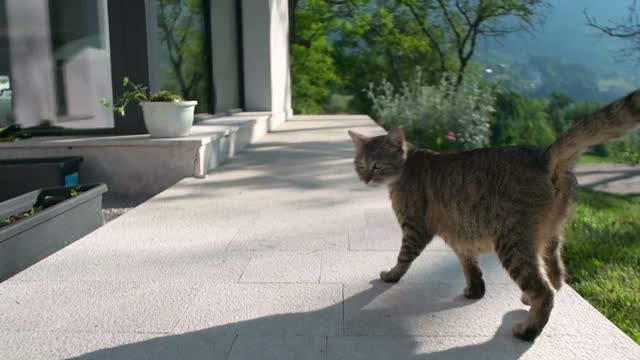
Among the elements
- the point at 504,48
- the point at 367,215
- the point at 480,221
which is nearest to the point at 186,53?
the point at 367,215

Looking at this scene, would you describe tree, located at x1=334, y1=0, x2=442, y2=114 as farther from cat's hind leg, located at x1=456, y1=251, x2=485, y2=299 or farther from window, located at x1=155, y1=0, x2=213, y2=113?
cat's hind leg, located at x1=456, y1=251, x2=485, y2=299

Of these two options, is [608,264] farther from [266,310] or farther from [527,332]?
[266,310]

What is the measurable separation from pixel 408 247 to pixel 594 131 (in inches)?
36.3

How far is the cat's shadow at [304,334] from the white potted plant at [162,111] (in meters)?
3.38

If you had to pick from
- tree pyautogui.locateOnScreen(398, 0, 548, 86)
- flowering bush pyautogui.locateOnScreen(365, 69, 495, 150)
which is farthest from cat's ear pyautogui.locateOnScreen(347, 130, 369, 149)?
tree pyautogui.locateOnScreen(398, 0, 548, 86)

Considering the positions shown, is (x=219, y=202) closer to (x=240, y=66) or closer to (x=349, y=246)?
(x=349, y=246)

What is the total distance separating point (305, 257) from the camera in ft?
9.68

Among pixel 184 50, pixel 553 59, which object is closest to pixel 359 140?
pixel 184 50

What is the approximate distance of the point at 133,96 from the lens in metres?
5.40

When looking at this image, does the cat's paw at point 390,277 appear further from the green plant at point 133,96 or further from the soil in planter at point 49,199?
the green plant at point 133,96

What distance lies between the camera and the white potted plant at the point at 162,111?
514 centimetres

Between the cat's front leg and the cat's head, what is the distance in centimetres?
24

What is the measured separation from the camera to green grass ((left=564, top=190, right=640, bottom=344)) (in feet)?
8.87

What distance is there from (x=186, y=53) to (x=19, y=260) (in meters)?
5.31
